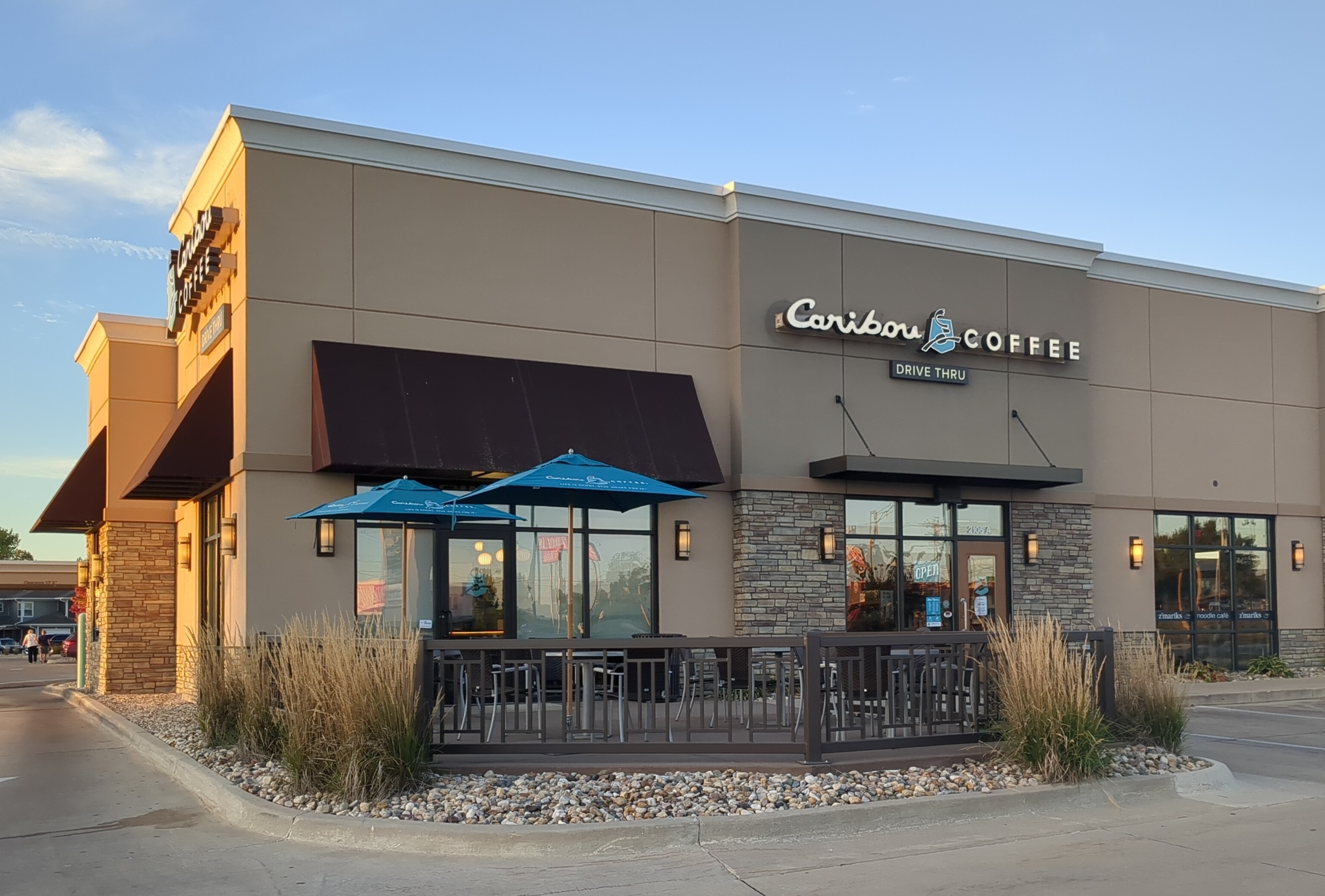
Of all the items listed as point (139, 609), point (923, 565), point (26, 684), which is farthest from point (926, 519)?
point (26, 684)

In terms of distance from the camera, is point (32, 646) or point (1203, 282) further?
point (32, 646)

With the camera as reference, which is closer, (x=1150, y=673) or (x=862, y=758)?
(x=862, y=758)

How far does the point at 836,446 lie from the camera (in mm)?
19125

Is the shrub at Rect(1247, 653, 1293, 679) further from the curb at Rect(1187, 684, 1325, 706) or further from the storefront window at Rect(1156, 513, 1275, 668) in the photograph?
the curb at Rect(1187, 684, 1325, 706)

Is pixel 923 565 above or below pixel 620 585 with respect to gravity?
above

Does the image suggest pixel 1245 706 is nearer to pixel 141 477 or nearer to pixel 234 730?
pixel 234 730

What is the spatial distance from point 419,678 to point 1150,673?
21.2 ft

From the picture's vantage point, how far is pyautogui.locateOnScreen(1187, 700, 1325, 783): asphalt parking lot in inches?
466

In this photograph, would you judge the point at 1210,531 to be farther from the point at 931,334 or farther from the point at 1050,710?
the point at 1050,710

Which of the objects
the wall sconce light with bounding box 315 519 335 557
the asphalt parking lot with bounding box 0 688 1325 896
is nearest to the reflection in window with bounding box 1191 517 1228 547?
the asphalt parking lot with bounding box 0 688 1325 896

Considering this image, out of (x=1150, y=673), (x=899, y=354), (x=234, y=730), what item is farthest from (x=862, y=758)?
(x=899, y=354)

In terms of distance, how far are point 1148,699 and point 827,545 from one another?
7.76 meters

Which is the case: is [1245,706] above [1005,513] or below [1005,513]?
below

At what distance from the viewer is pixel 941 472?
19.0 meters
